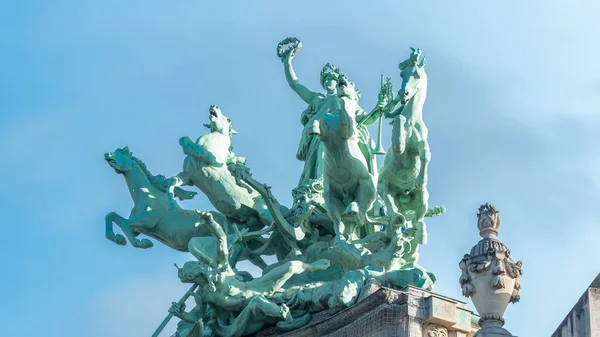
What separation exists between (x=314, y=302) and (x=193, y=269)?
81.5 inches

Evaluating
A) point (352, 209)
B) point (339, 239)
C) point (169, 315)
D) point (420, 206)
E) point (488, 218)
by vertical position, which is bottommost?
point (488, 218)

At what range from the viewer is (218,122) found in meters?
27.7

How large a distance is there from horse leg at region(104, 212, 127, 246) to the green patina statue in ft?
2.71

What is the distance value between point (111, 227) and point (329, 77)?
183 inches

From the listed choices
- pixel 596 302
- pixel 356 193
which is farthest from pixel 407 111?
pixel 596 302

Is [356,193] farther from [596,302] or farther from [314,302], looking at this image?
[596,302]

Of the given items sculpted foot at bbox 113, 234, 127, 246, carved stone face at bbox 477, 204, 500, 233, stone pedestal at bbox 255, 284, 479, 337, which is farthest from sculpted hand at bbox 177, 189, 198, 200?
carved stone face at bbox 477, 204, 500, 233

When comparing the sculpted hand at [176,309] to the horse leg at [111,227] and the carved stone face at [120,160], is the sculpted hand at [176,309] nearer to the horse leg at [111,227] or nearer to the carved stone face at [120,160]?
the horse leg at [111,227]

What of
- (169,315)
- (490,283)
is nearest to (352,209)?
(169,315)

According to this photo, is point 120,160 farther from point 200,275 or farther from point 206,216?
point 200,275

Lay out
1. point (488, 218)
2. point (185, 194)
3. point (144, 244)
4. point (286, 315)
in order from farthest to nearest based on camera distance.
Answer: point (185, 194)
point (144, 244)
point (286, 315)
point (488, 218)

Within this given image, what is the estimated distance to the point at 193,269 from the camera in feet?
80.1

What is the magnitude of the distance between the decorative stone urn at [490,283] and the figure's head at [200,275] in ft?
21.1

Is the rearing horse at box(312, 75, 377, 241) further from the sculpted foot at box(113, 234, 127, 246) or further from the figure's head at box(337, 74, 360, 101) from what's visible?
the sculpted foot at box(113, 234, 127, 246)
